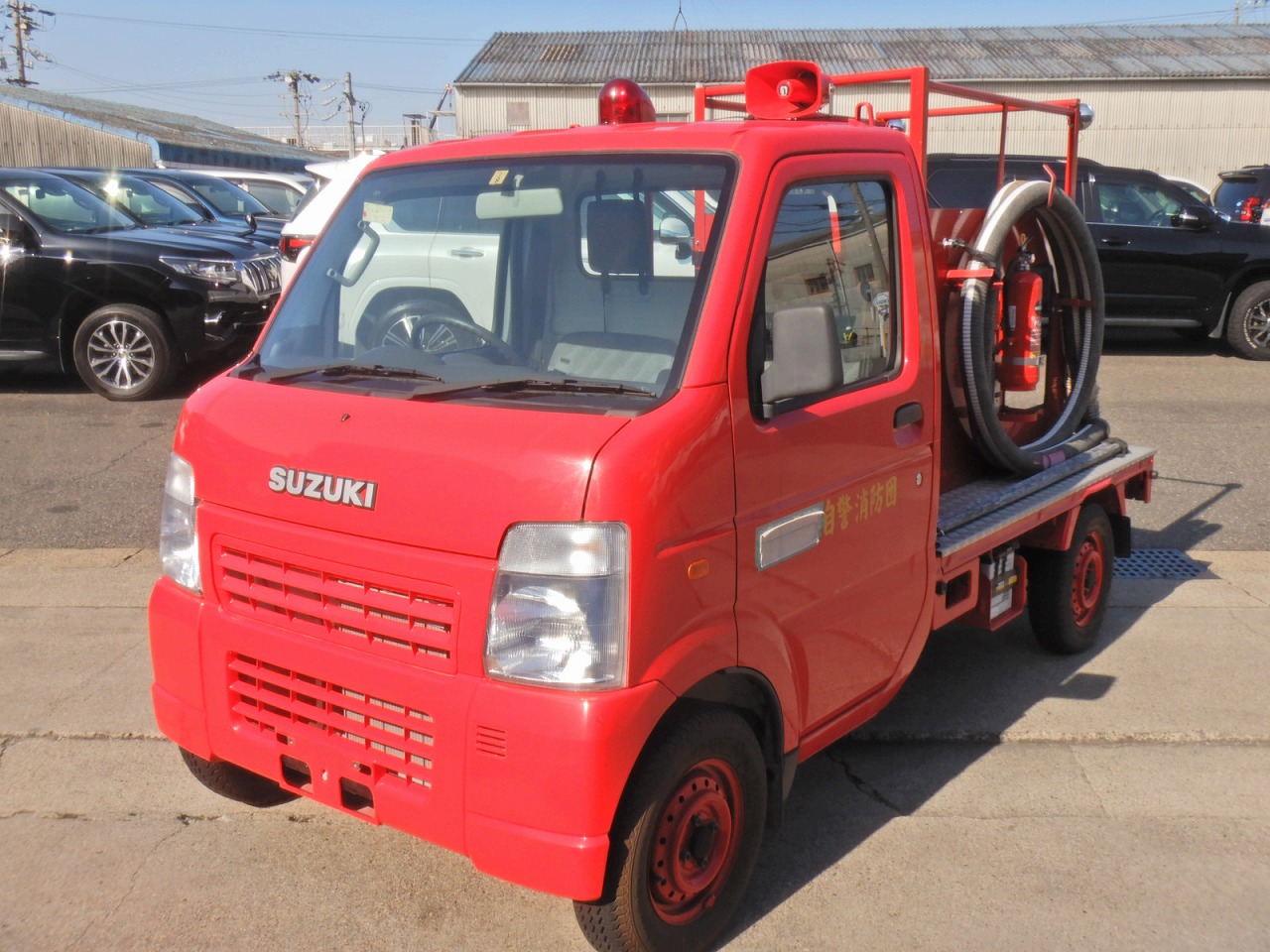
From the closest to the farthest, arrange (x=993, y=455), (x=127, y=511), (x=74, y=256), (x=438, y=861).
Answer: (x=438, y=861), (x=993, y=455), (x=127, y=511), (x=74, y=256)

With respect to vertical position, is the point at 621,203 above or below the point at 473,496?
above

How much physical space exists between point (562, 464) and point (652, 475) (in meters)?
0.20

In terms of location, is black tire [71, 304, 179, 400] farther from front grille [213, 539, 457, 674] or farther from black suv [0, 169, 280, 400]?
front grille [213, 539, 457, 674]

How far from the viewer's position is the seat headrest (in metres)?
3.28

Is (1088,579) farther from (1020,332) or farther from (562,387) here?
(562,387)

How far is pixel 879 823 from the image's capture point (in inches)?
149

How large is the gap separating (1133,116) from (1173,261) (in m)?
23.2

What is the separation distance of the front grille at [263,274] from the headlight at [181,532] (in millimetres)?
7565

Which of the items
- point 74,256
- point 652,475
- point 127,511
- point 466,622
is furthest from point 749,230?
point 74,256

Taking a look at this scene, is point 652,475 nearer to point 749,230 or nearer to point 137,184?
point 749,230

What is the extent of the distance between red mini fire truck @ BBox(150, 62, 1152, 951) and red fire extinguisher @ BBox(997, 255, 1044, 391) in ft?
3.64

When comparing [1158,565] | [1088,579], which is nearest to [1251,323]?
[1158,565]

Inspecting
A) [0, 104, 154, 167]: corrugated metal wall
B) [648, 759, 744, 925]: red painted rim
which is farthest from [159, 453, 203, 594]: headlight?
[0, 104, 154, 167]: corrugated metal wall

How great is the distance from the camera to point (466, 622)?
2.69 m
